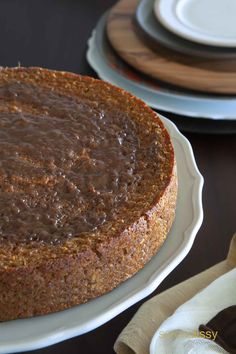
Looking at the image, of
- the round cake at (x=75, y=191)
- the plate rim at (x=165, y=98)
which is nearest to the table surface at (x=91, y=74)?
the plate rim at (x=165, y=98)

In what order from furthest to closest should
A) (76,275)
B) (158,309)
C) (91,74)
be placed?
(91,74) < (158,309) < (76,275)

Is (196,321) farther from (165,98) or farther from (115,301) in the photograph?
(165,98)

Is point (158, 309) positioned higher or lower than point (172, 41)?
lower

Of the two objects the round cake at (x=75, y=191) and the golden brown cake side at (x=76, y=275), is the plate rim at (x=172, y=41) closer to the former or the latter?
the round cake at (x=75, y=191)

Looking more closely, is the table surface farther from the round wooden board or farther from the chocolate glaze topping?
the chocolate glaze topping

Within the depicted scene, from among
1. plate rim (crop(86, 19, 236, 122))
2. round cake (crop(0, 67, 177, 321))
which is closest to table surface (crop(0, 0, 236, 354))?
plate rim (crop(86, 19, 236, 122))

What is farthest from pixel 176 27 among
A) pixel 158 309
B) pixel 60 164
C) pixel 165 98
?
pixel 158 309

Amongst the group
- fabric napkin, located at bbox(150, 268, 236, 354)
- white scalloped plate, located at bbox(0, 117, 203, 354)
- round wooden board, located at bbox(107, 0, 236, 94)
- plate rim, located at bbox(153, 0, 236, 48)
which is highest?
plate rim, located at bbox(153, 0, 236, 48)
